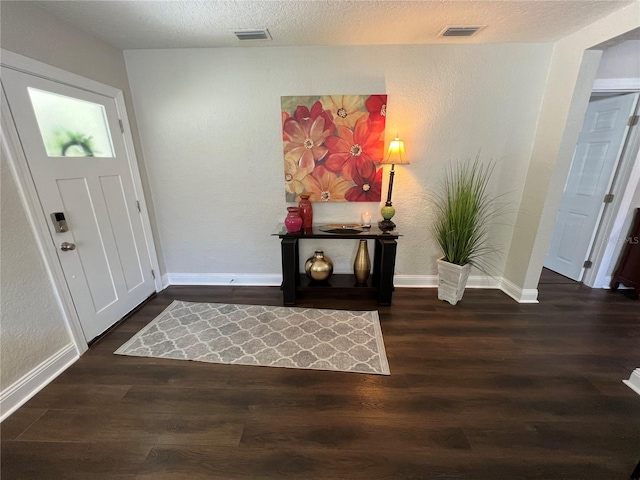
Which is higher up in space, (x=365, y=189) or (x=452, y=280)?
(x=365, y=189)

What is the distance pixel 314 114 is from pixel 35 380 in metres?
2.91

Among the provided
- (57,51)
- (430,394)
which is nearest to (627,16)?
(430,394)

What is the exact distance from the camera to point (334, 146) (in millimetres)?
2531

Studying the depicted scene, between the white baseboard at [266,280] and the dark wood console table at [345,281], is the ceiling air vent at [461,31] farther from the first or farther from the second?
the white baseboard at [266,280]

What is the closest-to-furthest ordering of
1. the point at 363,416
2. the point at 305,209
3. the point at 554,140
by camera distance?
the point at 363,416 → the point at 554,140 → the point at 305,209

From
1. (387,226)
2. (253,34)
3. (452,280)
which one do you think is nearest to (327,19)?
(253,34)

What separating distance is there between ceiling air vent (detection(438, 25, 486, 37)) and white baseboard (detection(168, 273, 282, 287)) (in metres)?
2.79

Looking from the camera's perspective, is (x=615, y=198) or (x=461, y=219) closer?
(x=461, y=219)

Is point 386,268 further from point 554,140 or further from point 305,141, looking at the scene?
point 554,140

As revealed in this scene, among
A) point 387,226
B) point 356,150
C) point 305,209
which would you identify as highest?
point 356,150

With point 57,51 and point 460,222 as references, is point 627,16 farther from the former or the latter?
point 57,51

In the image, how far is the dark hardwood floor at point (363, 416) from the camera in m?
1.22

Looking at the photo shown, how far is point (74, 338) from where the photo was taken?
1.89m

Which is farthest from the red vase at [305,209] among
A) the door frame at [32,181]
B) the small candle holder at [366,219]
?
the door frame at [32,181]
